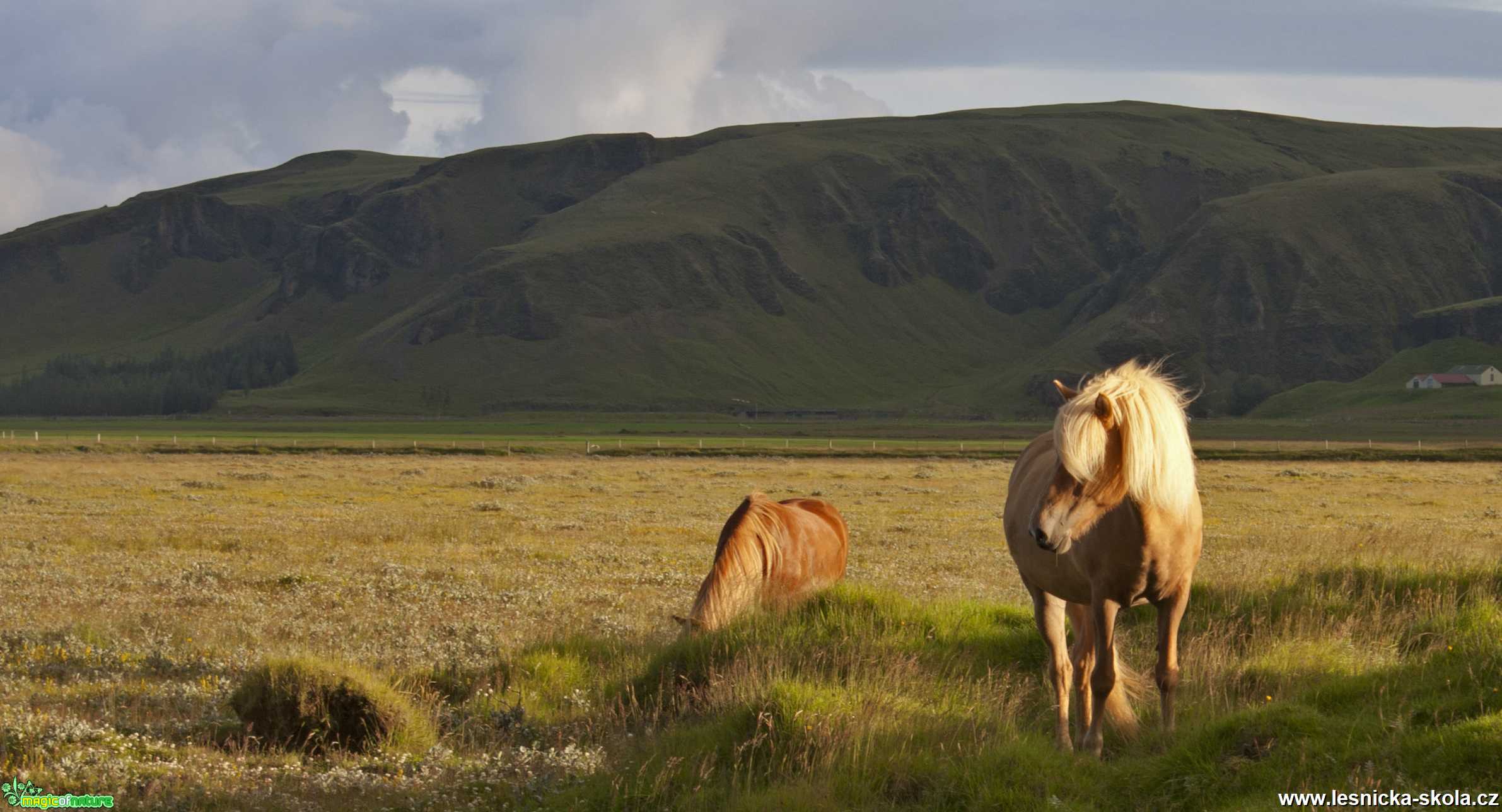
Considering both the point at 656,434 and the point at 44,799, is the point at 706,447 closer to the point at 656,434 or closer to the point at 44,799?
the point at 656,434

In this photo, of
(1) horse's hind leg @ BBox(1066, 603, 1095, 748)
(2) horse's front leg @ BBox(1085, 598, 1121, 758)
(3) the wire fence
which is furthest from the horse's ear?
(3) the wire fence

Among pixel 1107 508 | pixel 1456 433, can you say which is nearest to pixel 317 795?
pixel 1107 508

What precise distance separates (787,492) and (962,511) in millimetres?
9044

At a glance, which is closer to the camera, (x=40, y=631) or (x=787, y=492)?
(x=40, y=631)

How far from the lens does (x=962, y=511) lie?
37.0 m

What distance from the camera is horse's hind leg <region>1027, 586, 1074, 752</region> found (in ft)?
28.8

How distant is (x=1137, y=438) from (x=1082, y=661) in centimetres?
201

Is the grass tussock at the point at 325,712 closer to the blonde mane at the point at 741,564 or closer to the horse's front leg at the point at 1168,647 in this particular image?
the blonde mane at the point at 741,564

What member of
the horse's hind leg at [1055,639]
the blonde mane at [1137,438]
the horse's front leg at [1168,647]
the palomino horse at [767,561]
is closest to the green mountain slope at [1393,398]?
the palomino horse at [767,561]

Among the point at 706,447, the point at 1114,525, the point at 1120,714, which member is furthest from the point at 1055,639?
the point at 706,447

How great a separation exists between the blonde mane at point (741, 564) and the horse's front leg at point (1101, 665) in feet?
13.4

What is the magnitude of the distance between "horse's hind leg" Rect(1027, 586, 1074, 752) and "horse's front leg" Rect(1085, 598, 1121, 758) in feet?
1.33

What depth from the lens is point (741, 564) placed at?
12.5 m

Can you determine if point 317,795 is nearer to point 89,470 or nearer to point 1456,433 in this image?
point 89,470
